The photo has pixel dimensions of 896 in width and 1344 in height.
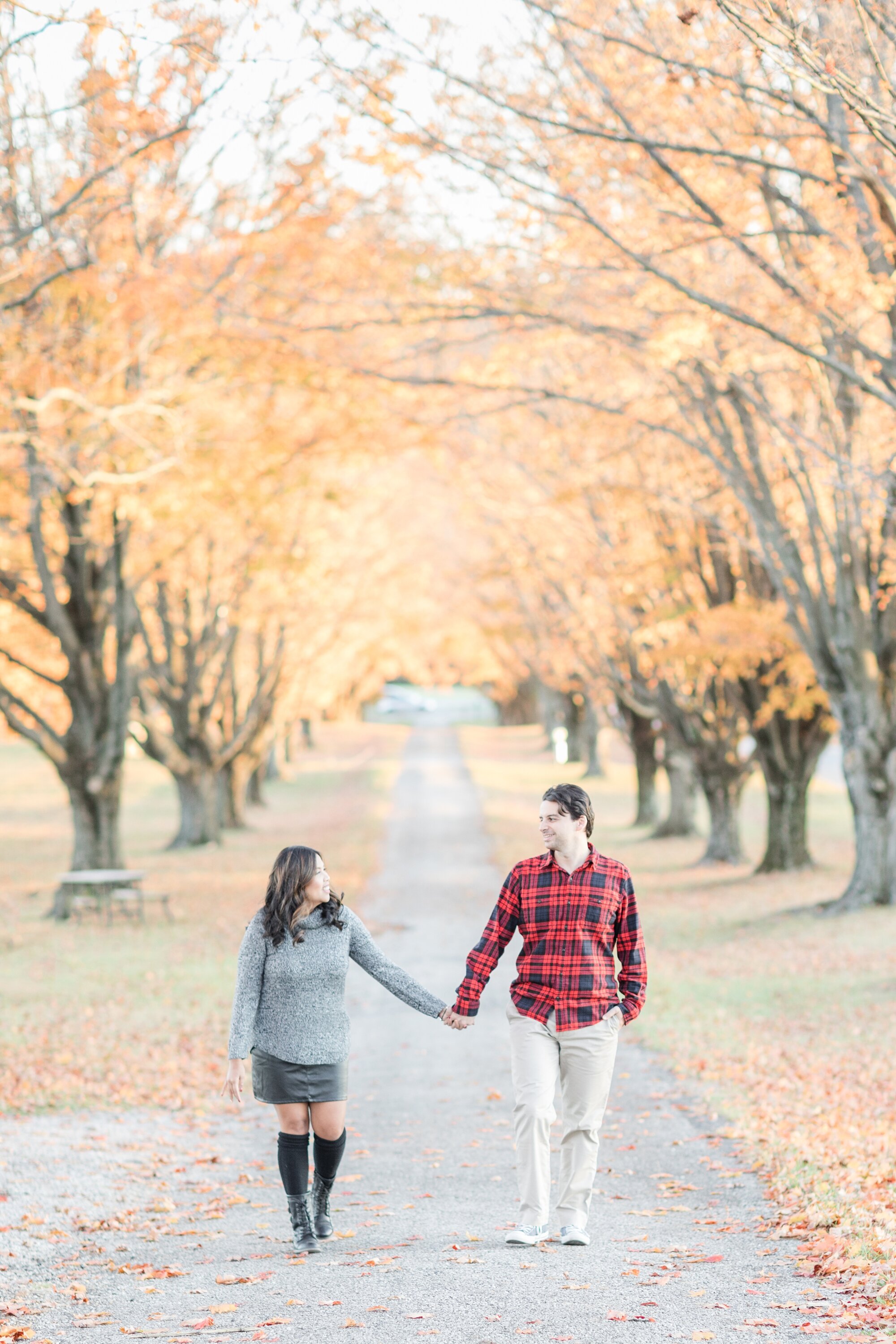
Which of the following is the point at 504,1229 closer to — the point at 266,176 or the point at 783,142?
the point at 783,142

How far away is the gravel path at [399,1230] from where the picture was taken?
15.1 ft

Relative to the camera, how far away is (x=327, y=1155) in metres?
5.57

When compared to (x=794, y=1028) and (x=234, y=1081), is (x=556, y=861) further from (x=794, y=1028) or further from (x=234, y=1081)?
(x=794, y=1028)

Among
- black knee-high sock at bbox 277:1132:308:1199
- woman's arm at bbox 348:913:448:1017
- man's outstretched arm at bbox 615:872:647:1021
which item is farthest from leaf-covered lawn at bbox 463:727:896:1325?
black knee-high sock at bbox 277:1132:308:1199

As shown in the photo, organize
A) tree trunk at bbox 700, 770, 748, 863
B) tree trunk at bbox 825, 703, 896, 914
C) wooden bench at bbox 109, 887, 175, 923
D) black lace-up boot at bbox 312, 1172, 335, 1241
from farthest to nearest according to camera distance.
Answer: tree trunk at bbox 700, 770, 748, 863 < wooden bench at bbox 109, 887, 175, 923 < tree trunk at bbox 825, 703, 896, 914 < black lace-up boot at bbox 312, 1172, 335, 1241

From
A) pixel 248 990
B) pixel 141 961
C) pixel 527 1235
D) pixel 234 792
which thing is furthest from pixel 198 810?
pixel 527 1235

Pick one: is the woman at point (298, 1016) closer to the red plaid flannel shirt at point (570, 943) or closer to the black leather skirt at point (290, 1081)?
the black leather skirt at point (290, 1081)

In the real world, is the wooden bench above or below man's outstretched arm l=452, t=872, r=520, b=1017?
below

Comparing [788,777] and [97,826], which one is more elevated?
[788,777]

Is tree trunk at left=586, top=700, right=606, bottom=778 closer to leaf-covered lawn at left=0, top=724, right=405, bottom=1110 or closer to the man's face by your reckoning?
leaf-covered lawn at left=0, top=724, right=405, bottom=1110

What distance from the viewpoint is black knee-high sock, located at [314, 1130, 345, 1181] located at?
5.56 meters

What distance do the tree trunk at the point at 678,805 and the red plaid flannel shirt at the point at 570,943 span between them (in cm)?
2455

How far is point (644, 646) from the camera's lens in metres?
25.6

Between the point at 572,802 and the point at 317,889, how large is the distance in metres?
1.06
